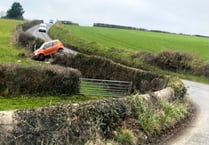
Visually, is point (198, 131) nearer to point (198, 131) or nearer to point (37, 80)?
point (198, 131)

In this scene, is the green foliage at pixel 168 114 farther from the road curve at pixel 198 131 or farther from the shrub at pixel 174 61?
the shrub at pixel 174 61

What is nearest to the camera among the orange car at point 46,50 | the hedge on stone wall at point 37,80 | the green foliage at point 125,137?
the green foliage at point 125,137

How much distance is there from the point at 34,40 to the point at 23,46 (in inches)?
88.1

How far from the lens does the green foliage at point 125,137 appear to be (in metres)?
13.1

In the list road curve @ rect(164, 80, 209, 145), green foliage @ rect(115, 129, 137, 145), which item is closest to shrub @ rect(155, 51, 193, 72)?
road curve @ rect(164, 80, 209, 145)

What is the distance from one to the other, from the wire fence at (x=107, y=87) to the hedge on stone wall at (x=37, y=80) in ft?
5.65

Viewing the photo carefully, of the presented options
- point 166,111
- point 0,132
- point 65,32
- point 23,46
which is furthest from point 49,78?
point 65,32

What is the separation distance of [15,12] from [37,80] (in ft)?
411

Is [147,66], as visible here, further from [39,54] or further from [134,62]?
[39,54]

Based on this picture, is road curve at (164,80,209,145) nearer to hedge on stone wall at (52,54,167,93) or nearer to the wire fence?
hedge on stone wall at (52,54,167,93)

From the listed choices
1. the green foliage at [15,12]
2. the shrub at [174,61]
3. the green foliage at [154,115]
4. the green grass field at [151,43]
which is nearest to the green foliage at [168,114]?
the green foliage at [154,115]

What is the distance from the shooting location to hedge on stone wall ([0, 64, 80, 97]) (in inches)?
1074

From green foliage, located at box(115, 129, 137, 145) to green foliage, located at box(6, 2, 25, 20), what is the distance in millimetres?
138881

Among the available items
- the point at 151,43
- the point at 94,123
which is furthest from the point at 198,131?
the point at 151,43
